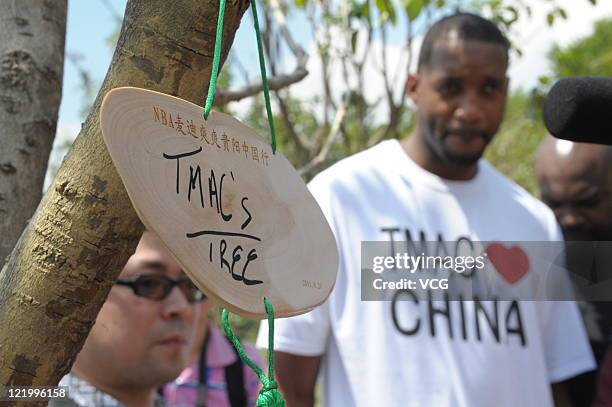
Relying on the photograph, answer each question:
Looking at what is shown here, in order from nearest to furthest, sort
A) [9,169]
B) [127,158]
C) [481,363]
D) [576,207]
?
[127,158] → [9,169] → [481,363] → [576,207]

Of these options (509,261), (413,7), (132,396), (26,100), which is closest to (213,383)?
(132,396)

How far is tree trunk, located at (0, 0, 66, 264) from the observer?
118cm

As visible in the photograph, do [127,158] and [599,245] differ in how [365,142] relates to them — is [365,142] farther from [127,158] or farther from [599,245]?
[127,158]

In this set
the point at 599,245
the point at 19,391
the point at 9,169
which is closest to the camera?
the point at 19,391

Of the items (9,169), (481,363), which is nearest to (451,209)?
(481,363)

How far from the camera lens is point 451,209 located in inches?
86.0

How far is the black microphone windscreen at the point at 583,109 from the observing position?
3.36 ft

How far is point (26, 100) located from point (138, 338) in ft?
3.32

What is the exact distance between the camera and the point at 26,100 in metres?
1.21

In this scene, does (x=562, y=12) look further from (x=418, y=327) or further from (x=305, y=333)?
(x=305, y=333)

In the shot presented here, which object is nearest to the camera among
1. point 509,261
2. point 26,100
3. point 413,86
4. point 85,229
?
point 85,229

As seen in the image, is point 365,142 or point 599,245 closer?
point 599,245

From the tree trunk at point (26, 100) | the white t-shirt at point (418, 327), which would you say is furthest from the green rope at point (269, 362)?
the white t-shirt at point (418, 327)

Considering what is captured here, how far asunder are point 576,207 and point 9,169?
6.55 feet
